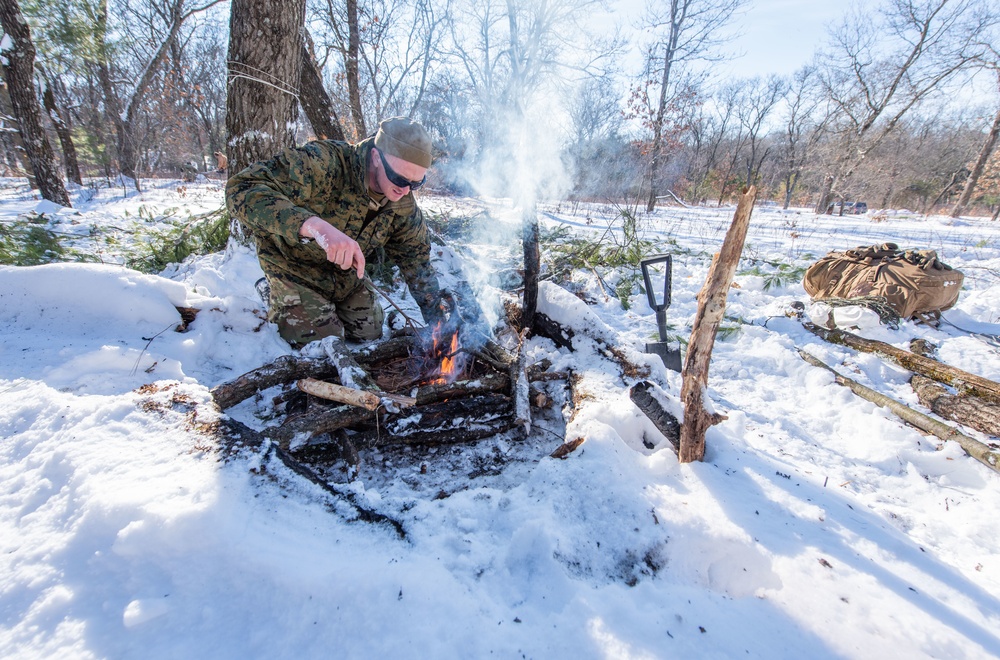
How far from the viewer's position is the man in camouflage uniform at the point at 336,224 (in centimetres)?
229

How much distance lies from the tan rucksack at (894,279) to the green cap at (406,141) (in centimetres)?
529

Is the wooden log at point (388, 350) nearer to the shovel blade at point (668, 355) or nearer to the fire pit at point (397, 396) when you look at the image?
the fire pit at point (397, 396)

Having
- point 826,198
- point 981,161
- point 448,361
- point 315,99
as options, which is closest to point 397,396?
point 448,361

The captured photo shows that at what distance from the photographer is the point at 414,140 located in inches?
91.2

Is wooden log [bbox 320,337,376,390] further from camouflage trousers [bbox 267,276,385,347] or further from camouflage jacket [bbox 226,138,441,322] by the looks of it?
camouflage jacket [bbox 226,138,441,322]

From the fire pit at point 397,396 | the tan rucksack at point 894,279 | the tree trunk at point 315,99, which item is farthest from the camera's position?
the tree trunk at point 315,99

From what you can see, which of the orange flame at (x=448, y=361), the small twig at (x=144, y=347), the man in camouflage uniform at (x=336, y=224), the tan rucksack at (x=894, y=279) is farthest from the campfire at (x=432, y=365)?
the tan rucksack at (x=894, y=279)

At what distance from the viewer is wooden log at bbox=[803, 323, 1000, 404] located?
2.84 metres

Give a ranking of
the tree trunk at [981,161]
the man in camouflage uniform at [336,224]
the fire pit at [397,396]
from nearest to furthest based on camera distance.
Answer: the fire pit at [397,396]
the man in camouflage uniform at [336,224]
the tree trunk at [981,161]

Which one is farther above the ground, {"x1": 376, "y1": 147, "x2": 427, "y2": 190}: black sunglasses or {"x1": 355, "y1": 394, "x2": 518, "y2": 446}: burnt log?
{"x1": 376, "y1": 147, "x2": 427, "y2": 190}: black sunglasses

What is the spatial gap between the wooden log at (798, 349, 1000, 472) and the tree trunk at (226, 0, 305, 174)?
5.29m

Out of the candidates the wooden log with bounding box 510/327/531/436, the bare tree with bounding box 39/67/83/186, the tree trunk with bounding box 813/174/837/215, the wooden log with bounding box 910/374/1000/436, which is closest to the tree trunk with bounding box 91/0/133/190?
the bare tree with bounding box 39/67/83/186

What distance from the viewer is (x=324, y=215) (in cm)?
268

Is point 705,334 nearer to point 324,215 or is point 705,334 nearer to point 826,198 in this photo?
point 324,215
